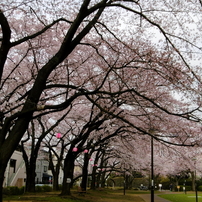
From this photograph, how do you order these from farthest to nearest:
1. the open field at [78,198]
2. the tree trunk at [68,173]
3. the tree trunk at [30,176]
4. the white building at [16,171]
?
the white building at [16,171], the tree trunk at [30,176], the tree trunk at [68,173], the open field at [78,198]

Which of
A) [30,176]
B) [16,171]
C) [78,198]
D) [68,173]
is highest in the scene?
[68,173]

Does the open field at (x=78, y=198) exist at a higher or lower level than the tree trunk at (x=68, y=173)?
lower

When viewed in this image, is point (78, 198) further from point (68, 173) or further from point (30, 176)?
point (30, 176)

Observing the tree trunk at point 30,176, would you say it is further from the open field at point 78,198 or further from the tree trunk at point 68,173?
the tree trunk at point 68,173

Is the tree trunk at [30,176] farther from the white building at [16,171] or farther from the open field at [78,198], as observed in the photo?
the white building at [16,171]

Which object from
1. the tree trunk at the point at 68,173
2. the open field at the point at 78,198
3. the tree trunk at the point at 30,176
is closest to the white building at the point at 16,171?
the open field at the point at 78,198

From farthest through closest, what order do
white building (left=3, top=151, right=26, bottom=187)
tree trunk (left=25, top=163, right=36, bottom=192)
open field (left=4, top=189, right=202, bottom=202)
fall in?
1. white building (left=3, top=151, right=26, bottom=187)
2. tree trunk (left=25, top=163, right=36, bottom=192)
3. open field (left=4, top=189, right=202, bottom=202)

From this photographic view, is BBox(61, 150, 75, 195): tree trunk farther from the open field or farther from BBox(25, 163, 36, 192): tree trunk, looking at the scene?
BBox(25, 163, 36, 192): tree trunk

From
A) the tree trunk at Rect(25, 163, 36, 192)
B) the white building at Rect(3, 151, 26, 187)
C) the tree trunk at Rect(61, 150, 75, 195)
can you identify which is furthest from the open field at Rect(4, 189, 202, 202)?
the white building at Rect(3, 151, 26, 187)

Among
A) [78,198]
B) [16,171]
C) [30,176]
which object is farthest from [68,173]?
[16,171]

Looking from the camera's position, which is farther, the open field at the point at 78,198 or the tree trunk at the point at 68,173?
the tree trunk at the point at 68,173

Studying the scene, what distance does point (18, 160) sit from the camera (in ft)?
108

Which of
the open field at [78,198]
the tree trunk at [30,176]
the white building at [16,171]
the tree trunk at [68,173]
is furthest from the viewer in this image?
the white building at [16,171]

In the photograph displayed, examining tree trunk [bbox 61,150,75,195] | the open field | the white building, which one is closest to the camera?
the open field
